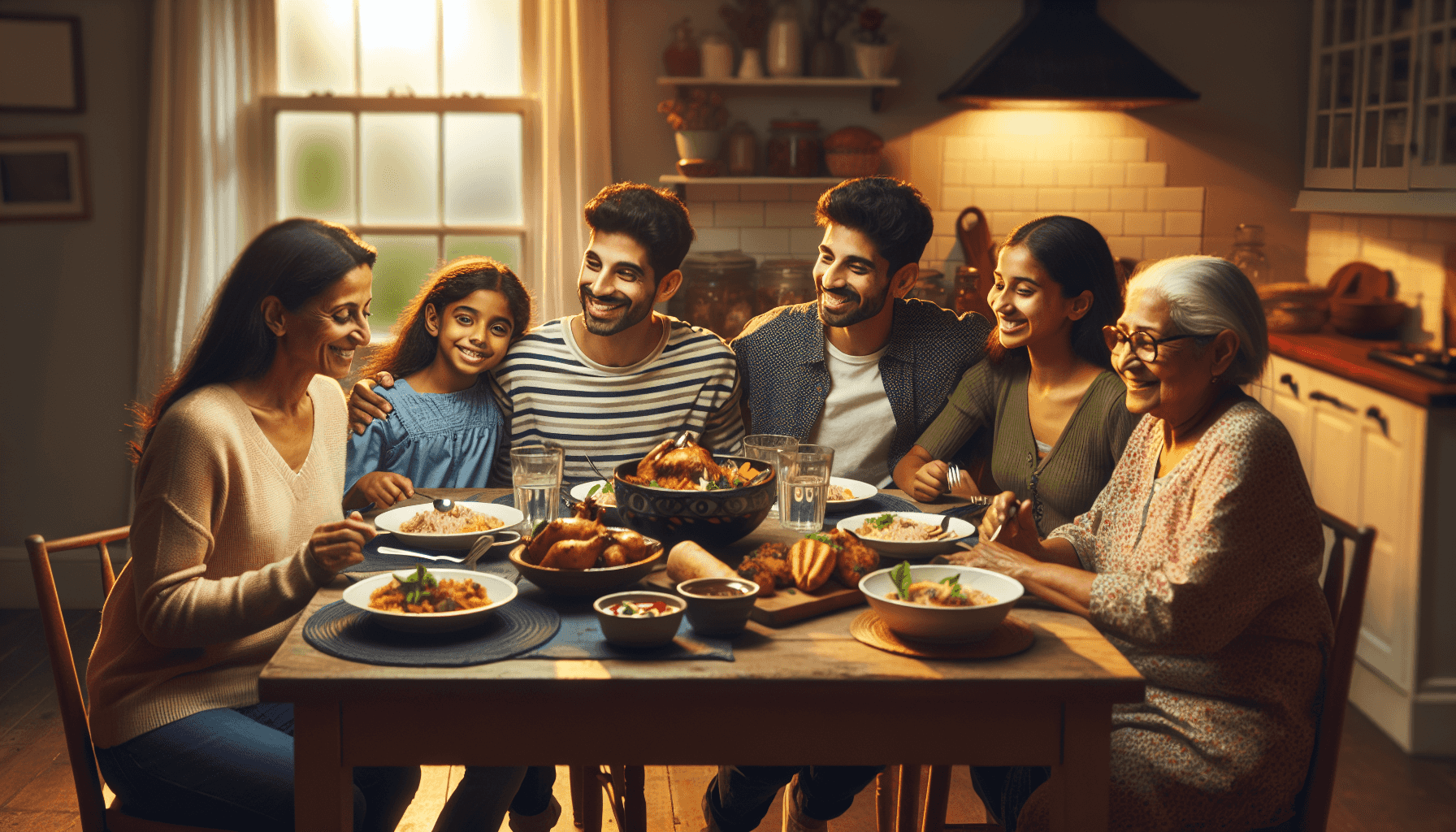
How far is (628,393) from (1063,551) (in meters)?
0.99

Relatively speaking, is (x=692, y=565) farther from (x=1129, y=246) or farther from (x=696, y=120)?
(x=1129, y=246)

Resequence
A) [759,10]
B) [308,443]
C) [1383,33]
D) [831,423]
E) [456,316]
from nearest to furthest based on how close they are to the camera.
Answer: [308,443], [456,316], [831,423], [1383,33], [759,10]

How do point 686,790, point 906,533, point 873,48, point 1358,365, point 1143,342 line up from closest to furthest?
point 1143,342
point 906,533
point 686,790
point 1358,365
point 873,48

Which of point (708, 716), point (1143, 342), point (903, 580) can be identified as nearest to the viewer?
point (708, 716)

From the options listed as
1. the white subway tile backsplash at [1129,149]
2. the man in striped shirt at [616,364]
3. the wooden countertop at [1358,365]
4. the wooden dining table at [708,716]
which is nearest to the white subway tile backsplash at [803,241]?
the white subway tile backsplash at [1129,149]

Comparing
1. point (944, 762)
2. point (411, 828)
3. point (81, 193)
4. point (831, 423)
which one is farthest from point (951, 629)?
point (81, 193)

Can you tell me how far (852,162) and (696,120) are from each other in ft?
1.83

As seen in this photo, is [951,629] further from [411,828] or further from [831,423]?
[411,828]

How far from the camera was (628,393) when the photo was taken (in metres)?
2.49

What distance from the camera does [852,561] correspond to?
5.46 ft

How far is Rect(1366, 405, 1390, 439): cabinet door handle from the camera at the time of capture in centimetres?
314

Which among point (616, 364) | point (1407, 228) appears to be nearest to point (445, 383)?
point (616, 364)

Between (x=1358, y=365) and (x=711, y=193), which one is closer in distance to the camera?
(x=1358, y=365)

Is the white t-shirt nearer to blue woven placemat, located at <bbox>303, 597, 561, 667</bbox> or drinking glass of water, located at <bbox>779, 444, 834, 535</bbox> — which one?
drinking glass of water, located at <bbox>779, 444, 834, 535</bbox>
